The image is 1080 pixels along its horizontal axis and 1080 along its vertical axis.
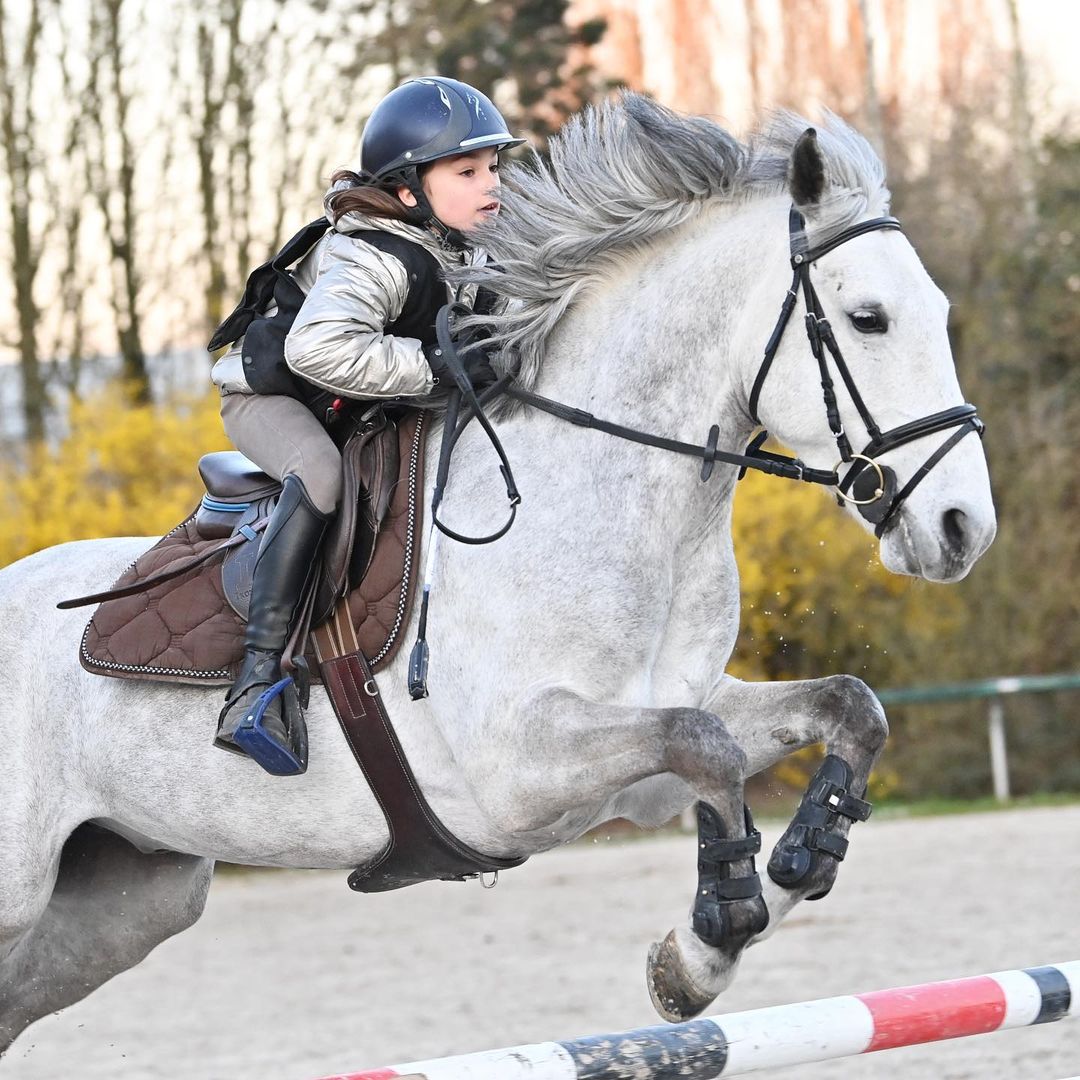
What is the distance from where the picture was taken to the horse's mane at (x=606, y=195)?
3877 mm

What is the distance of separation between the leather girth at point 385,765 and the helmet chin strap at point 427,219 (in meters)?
1.00

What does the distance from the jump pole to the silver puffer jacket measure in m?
1.59

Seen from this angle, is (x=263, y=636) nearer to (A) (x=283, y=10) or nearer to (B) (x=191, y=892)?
(B) (x=191, y=892)

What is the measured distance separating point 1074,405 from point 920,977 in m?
14.0

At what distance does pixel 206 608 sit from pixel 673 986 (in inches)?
60.8

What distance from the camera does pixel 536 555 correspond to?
3.71 metres

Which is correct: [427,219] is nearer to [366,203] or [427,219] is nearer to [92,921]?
[366,203]

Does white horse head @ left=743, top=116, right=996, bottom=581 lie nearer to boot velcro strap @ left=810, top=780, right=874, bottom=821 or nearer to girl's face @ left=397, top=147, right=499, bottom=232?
boot velcro strap @ left=810, top=780, right=874, bottom=821

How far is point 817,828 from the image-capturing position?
355 centimetres

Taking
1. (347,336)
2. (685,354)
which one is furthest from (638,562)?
(347,336)

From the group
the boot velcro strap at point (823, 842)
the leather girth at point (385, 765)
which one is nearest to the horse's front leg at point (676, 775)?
the boot velcro strap at point (823, 842)

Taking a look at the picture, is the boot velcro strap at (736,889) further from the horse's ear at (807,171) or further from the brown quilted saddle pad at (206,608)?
the horse's ear at (807,171)

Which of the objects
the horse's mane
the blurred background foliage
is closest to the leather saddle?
the horse's mane

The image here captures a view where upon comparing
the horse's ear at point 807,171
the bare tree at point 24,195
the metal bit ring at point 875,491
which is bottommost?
the metal bit ring at point 875,491
